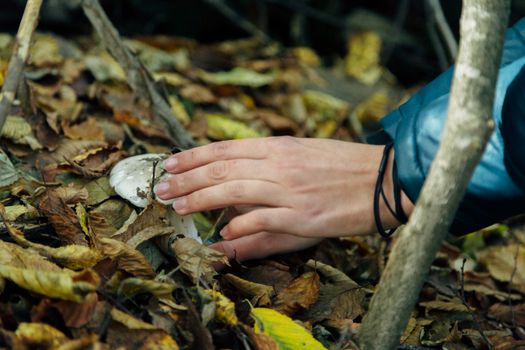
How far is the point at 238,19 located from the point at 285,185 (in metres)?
3.56

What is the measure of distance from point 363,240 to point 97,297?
165cm

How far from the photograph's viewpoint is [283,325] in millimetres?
2076

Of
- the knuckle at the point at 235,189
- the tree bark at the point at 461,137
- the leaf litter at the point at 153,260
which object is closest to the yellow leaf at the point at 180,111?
the leaf litter at the point at 153,260

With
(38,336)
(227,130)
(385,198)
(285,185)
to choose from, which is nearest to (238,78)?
(227,130)

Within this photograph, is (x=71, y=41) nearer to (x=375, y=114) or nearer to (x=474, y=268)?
(x=375, y=114)

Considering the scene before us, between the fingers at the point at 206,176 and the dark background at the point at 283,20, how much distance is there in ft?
9.80

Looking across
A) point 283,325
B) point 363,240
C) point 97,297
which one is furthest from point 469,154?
point 363,240

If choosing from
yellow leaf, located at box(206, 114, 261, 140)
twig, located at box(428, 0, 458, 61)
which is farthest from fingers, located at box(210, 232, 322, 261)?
twig, located at box(428, 0, 458, 61)

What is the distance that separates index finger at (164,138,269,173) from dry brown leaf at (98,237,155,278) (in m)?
0.53

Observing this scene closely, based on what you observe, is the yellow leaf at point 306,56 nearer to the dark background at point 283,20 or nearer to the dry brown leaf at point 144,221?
the dark background at point 283,20

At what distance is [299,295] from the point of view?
2398 mm

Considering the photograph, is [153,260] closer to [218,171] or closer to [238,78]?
[218,171]

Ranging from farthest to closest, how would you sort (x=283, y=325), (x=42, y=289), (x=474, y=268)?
(x=474, y=268)
(x=283, y=325)
(x=42, y=289)

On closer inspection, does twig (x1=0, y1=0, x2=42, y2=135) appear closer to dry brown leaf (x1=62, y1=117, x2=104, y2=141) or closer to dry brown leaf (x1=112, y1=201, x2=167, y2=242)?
dry brown leaf (x1=112, y1=201, x2=167, y2=242)
